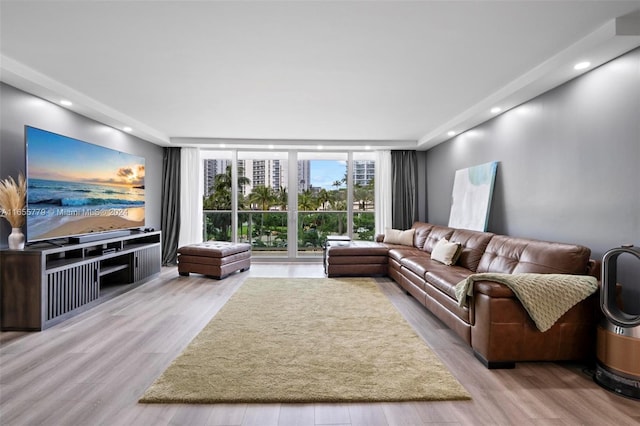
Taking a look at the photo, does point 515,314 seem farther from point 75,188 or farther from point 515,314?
point 75,188

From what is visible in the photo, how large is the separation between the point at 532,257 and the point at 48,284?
15.0 feet

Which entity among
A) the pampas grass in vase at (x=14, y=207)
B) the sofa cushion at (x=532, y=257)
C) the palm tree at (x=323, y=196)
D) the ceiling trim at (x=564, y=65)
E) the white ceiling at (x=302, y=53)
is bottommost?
the sofa cushion at (x=532, y=257)

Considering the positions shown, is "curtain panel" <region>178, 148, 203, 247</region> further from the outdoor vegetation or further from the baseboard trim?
the baseboard trim

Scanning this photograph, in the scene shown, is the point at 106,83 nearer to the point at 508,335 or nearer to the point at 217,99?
the point at 217,99

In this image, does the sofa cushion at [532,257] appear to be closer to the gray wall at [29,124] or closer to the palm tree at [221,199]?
the gray wall at [29,124]

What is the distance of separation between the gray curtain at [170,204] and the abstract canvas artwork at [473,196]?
5298mm

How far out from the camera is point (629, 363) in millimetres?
2145

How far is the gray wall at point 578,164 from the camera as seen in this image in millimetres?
2629

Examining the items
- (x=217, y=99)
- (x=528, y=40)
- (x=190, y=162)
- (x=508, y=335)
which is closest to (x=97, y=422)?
(x=508, y=335)

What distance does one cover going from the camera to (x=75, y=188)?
159 inches

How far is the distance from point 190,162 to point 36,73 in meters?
3.66

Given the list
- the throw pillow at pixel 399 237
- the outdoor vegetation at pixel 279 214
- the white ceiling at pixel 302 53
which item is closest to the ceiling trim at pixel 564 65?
the white ceiling at pixel 302 53

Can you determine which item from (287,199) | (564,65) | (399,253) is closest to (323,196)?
(287,199)

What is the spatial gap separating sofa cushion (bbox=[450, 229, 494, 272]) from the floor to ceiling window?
3.13 m
